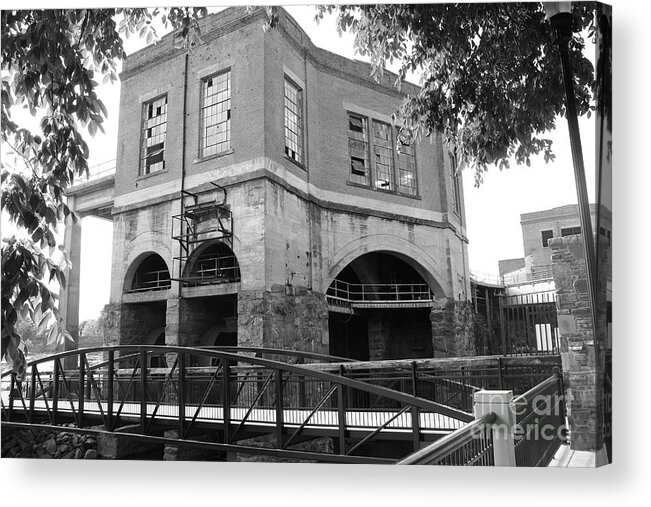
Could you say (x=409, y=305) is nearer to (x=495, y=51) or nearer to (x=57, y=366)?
(x=495, y=51)

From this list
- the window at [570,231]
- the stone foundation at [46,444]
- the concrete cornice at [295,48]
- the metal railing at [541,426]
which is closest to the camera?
the metal railing at [541,426]

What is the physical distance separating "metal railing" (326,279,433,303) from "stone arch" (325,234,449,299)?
0.17m

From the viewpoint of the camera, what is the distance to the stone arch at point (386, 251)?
259 inches

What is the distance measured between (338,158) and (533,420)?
376 cm

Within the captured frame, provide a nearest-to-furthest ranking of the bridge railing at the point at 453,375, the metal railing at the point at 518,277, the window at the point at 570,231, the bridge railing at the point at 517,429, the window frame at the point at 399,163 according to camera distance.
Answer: the bridge railing at the point at 517,429
the window at the point at 570,231
the metal railing at the point at 518,277
the bridge railing at the point at 453,375
the window frame at the point at 399,163

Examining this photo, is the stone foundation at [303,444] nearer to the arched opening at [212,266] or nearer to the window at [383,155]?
the arched opening at [212,266]

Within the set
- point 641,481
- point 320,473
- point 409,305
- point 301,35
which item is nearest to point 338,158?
point 301,35

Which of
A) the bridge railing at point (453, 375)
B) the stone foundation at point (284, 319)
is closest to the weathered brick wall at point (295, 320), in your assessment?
the stone foundation at point (284, 319)

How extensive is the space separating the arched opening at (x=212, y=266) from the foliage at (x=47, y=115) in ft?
6.08

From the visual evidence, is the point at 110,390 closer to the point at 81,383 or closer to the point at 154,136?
the point at 81,383

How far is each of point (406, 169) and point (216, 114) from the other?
2.33 m

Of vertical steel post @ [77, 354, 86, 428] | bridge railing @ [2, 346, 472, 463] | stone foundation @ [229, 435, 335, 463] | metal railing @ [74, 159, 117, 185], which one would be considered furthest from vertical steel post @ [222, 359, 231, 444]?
metal railing @ [74, 159, 117, 185]

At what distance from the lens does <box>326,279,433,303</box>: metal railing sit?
6742 mm

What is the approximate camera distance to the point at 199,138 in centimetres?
599
